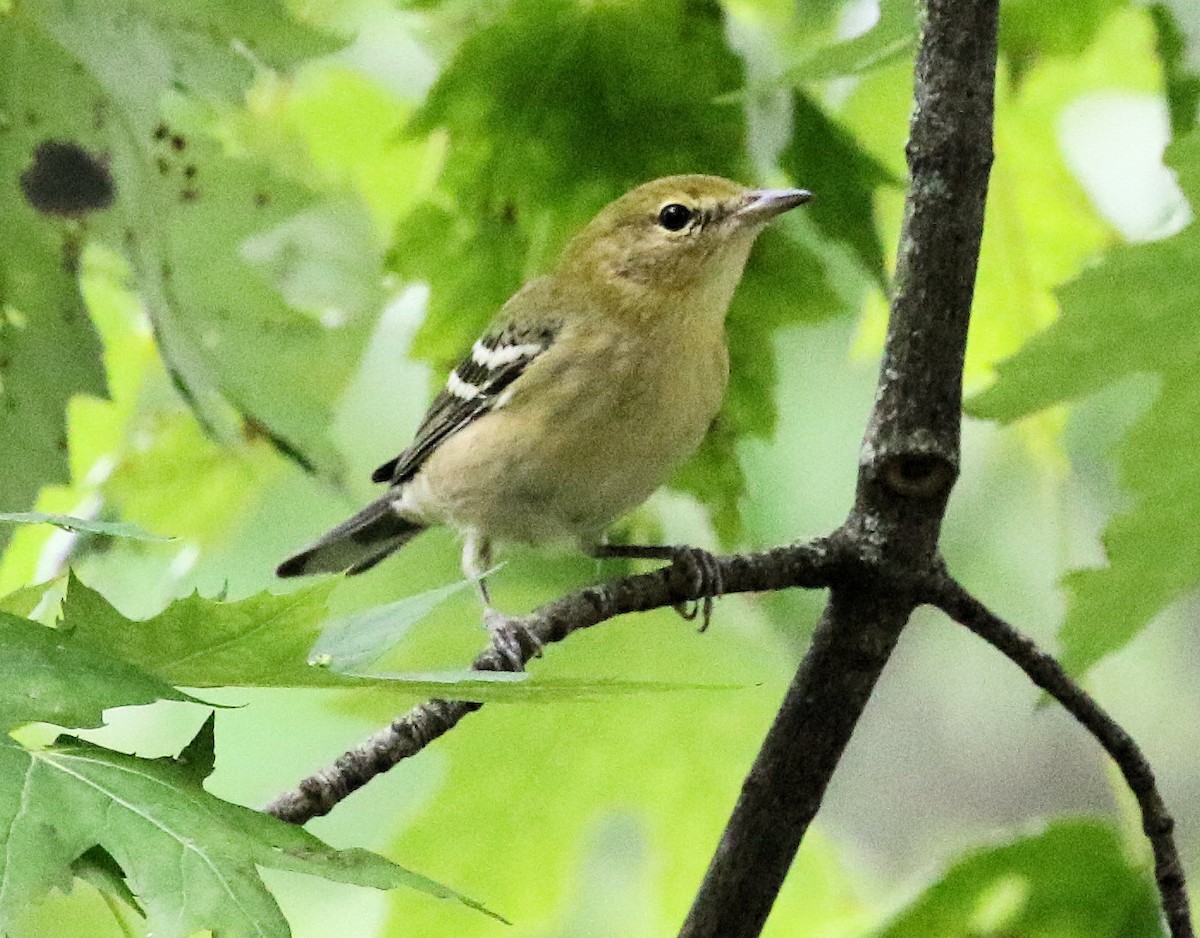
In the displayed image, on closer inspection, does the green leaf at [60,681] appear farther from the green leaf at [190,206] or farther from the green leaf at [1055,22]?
the green leaf at [1055,22]

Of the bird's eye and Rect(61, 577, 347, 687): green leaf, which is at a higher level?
the bird's eye

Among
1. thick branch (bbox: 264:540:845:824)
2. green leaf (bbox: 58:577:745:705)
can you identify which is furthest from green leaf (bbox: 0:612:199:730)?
thick branch (bbox: 264:540:845:824)

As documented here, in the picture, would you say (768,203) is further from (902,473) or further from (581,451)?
(902,473)

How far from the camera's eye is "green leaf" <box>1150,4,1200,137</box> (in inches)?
39.2

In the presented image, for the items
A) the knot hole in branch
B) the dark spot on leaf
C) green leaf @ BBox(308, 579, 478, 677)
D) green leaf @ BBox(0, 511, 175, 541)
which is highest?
the dark spot on leaf

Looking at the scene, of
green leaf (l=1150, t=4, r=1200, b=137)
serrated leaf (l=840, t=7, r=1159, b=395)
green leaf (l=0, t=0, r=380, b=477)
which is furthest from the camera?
serrated leaf (l=840, t=7, r=1159, b=395)

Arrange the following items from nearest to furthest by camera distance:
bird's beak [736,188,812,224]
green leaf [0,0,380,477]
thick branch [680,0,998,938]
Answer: thick branch [680,0,998,938] < green leaf [0,0,380,477] < bird's beak [736,188,812,224]

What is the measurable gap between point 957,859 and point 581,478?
58 cm

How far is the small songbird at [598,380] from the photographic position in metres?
1.40

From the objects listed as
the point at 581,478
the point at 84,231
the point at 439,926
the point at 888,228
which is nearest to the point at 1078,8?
the point at 888,228

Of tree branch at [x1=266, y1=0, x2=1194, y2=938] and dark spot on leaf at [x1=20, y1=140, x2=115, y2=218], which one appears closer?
tree branch at [x1=266, y1=0, x2=1194, y2=938]

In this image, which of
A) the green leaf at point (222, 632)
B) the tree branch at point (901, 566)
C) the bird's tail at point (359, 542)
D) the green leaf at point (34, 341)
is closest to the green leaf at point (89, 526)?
the green leaf at point (222, 632)

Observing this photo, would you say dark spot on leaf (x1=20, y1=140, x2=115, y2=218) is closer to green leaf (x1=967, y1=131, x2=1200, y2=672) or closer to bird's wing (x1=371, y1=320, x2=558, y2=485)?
bird's wing (x1=371, y1=320, x2=558, y2=485)

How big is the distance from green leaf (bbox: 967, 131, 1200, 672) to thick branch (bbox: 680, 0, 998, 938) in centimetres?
7
